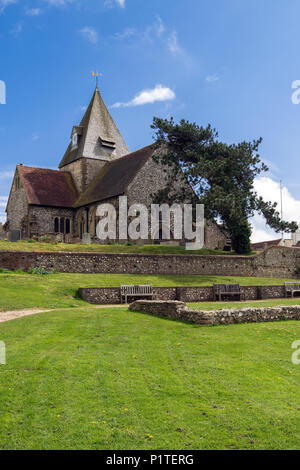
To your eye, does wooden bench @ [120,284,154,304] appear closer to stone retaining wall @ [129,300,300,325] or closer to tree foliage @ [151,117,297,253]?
stone retaining wall @ [129,300,300,325]

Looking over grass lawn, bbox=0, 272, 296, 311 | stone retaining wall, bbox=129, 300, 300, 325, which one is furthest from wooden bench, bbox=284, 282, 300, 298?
stone retaining wall, bbox=129, 300, 300, 325

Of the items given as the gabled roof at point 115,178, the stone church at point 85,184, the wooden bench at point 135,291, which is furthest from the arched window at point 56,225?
Answer: the wooden bench at point 135,291

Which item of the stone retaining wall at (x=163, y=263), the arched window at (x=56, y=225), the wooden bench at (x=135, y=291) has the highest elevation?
the arched window at (x=56, y=225)

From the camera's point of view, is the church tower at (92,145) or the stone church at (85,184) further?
the church tower at (92,145)

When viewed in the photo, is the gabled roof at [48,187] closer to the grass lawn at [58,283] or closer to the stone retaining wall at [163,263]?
the stone retaining wall at [163,263]

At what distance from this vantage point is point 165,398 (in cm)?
782

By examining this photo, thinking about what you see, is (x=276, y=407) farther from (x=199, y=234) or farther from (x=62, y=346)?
(x=199, y=234)

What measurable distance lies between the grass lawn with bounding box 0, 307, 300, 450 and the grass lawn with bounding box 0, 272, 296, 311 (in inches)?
265

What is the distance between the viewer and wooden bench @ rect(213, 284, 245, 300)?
23.9 meters

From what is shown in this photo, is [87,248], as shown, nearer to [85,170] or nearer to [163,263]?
[163,263]

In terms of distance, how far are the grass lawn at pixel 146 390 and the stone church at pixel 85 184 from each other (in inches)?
996

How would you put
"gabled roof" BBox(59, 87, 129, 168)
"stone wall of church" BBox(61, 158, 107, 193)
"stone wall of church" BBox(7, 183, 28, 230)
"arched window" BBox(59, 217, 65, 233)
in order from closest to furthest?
1. "arched window" BBox(59, 217, 65, 233)
2. "stone wall of church" BBox(7, 183, 28, 230)
3. "stone wall of church" BBox(61, 158, 107, 193)
4. "gabled roof" BBox(59, 87, 129, 168)

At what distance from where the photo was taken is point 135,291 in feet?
72.4

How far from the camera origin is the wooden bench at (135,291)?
71.8ft
